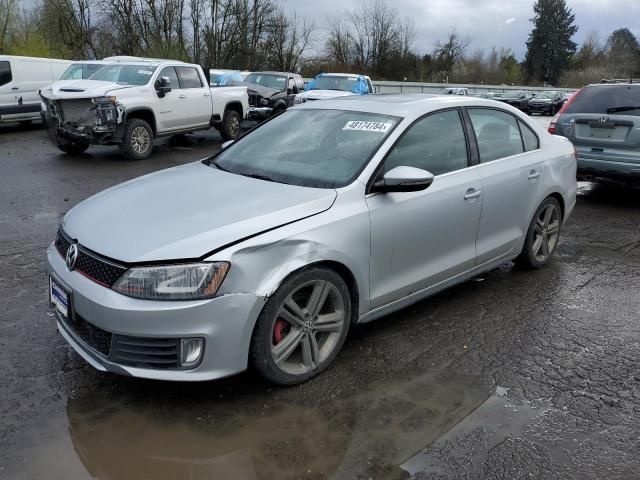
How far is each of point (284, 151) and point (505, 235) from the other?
6.37 feet

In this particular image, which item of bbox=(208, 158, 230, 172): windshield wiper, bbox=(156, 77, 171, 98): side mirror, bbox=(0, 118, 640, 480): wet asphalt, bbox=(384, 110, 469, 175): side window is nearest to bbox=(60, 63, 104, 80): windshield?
bbox=(156, 77, 171, 98): side mirror

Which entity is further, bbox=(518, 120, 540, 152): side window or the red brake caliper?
Answer: bbox=(518, 120, 540, 152): side window

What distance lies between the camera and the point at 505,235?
4691mm

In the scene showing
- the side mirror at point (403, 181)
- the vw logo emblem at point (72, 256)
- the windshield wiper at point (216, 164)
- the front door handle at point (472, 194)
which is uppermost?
the side mirror at point (403, 181)

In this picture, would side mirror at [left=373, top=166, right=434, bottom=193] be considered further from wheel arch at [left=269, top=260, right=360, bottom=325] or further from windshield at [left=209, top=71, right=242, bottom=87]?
windshield at [left=209, top=71, right=242, bottom=87]

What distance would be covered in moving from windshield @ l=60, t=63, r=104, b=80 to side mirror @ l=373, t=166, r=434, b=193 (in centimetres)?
1095

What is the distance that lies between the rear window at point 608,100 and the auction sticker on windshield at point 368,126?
5.26m

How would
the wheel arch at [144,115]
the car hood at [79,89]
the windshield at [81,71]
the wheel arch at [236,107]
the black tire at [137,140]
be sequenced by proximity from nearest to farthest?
the car hood at [79,89]
the wheel arch at [144,115]
the black tire at [137,140]
the windshield at [81,71]
the wheel arch at [236,107]

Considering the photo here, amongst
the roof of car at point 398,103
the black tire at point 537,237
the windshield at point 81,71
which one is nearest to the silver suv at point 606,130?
the black tire at point 537,237

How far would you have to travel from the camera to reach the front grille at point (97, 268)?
9.57ft

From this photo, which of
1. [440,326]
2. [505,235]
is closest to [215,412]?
[440,326]

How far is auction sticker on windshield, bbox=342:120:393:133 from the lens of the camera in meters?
3.93

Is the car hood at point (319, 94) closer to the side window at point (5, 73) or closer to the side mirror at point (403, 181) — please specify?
the side window at point (5, 73)

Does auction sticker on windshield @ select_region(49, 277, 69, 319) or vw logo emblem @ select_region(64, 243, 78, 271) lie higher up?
vw logo emblem @ select_region(64, 243, 78, 271)
